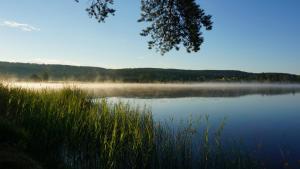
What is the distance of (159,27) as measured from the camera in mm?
13125

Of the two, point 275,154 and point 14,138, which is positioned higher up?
point 14,138

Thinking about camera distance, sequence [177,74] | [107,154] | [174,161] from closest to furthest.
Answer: [107,154] → [174,161] → [177,74]

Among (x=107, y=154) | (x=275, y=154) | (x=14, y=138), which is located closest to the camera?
(x=14, y=138)


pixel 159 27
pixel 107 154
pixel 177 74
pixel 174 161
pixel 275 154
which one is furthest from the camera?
pixel 177 74

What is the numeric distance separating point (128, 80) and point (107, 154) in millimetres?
117721

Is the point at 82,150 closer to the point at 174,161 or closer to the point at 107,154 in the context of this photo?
the point at 107,154

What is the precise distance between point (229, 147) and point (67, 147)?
6244 millimetres

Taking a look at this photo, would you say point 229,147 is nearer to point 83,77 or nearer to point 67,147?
point 67,147

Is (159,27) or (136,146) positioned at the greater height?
(159,27)

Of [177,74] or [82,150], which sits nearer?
[82,150]

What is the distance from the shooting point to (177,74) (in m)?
144

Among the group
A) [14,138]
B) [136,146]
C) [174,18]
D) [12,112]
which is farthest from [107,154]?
[174,18]

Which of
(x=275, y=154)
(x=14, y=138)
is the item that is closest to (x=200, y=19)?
(x=275, y=154)

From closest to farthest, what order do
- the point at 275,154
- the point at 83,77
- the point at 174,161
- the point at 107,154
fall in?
the point at 107,154, the point at 174,161, the point at 275,154, the point at 83,77
